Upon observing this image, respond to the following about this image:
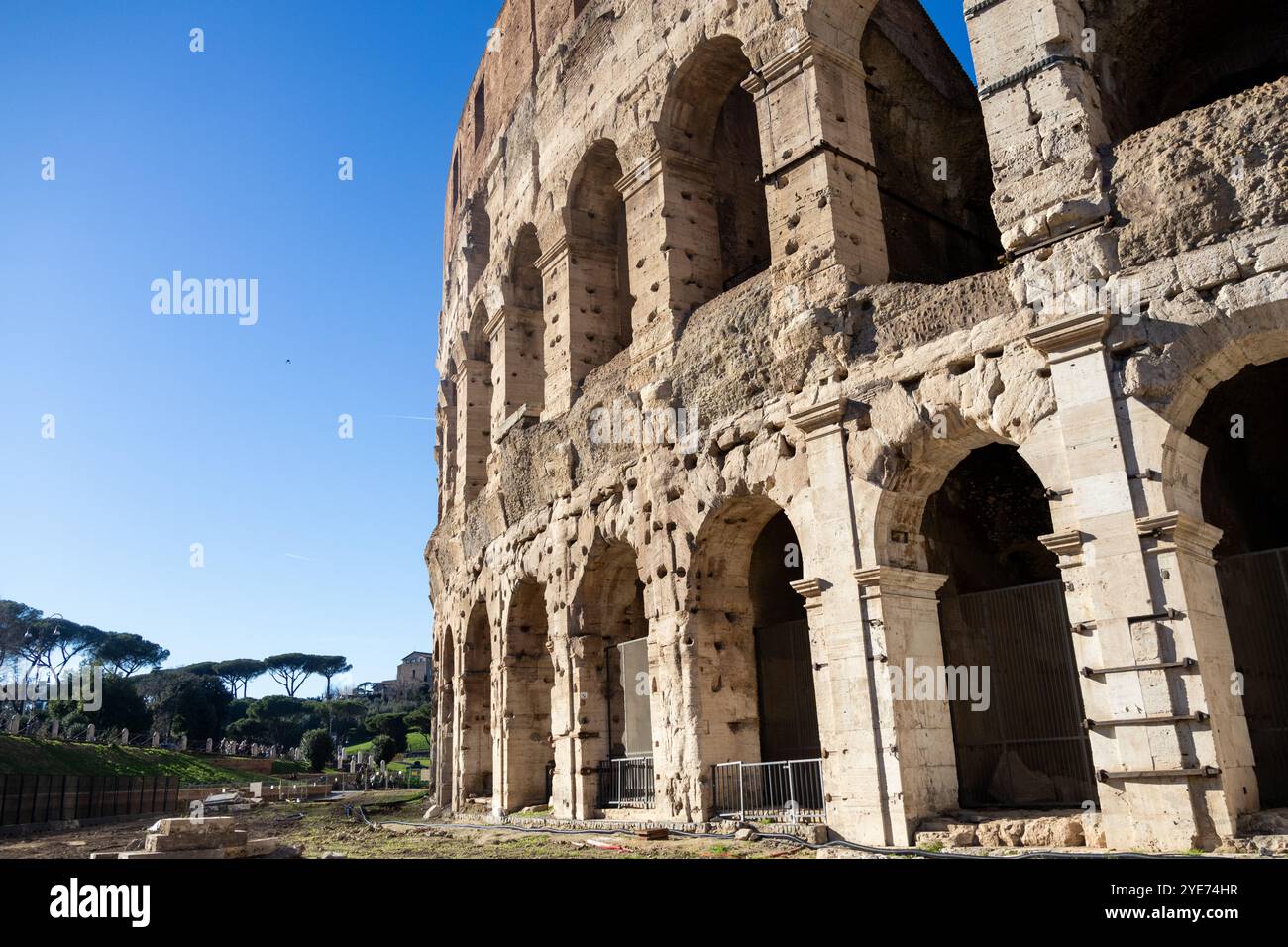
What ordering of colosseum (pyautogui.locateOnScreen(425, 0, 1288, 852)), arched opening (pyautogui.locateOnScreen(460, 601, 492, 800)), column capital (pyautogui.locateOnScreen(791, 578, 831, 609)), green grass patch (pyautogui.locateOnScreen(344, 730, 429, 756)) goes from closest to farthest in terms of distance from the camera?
colosseum (pyautogui.locateOnScreen(425, 0, 1288, 852))
column capital (pyautogui.locateOnScreen(791, 578, 831, 609))
arched opening (pyautogui.locateOnScreen(460, 601, 492, 800))
green grass patch (pyautogui.locateOnScreen(344, 730, 429, 756))

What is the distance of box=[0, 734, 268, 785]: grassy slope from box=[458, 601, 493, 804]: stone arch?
1293 cm

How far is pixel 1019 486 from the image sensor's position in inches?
433

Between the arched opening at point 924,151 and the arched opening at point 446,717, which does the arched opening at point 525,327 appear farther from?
the arched opening at point 924,151

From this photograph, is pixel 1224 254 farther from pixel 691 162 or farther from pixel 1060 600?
pixel 691 162

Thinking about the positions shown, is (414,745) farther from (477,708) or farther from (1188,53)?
A: (1188,53)

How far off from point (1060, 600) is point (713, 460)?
365 centimetres

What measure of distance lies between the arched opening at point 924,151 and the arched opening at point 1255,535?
3.43 metres

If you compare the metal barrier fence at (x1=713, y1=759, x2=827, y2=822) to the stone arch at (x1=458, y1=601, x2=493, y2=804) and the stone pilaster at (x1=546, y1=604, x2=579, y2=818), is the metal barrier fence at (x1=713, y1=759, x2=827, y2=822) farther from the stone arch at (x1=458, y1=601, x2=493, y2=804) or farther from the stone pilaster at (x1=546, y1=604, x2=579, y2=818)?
the stone arch at (x1=458, y1=601, x2=493, y2=804)

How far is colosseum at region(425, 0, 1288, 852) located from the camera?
699cm

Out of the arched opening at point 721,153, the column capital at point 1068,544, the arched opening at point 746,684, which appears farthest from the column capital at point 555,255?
the column capital at point 1068,544

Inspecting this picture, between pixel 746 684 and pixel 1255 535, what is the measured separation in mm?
5617

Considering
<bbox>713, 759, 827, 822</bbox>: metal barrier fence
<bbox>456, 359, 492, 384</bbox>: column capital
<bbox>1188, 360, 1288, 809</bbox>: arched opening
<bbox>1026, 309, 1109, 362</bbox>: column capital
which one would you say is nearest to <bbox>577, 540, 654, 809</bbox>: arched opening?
<bbox>713, 759, 827, 822</bbox>: metal barrier fence

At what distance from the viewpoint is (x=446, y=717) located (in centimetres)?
1875
